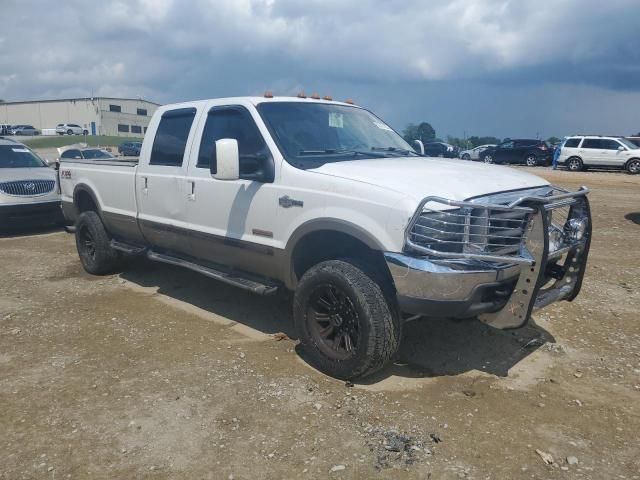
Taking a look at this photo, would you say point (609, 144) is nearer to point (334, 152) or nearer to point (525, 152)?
point (525, 152)

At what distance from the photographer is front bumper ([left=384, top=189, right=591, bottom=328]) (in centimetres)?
340

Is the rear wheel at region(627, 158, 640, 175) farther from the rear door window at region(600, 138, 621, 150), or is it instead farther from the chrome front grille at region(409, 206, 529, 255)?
the chrome front grille at region(409, 206, 529, 255)

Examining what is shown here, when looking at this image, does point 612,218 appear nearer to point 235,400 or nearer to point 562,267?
point 562,267

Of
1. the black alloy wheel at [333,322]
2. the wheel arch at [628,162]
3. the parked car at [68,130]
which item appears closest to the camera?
the black alloy wheel at [333,322]

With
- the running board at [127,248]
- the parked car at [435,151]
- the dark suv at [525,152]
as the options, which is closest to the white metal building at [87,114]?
the dark suv at [525,152]

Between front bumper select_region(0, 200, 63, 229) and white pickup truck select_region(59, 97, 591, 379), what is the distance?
16.3 feet

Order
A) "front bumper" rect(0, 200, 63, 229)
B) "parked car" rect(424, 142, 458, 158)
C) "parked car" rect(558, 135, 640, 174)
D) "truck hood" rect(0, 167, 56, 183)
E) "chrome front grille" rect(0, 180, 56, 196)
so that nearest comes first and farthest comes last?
"parked car" rect(424, 142, 458, 158) → "front bumper" rect(0, 200, 63, 229) → "chrome front grille" rect(0, 180, 56, 196) → "truck hood" rect(0, 167, 56, 183) → "parked car" rect(558, 135, 640, 174)

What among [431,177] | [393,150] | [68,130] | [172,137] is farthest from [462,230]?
[68,130]

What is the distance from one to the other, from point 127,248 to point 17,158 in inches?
240

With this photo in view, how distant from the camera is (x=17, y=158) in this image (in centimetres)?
1063

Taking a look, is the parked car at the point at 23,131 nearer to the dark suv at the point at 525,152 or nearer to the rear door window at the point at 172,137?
the dark suv at the point at 525,152

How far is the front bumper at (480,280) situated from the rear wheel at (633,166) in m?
24.2

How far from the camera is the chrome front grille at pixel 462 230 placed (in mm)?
3416

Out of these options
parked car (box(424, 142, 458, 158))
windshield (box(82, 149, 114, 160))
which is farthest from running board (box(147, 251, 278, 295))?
windshield (box(82, 149, 114, 160))
